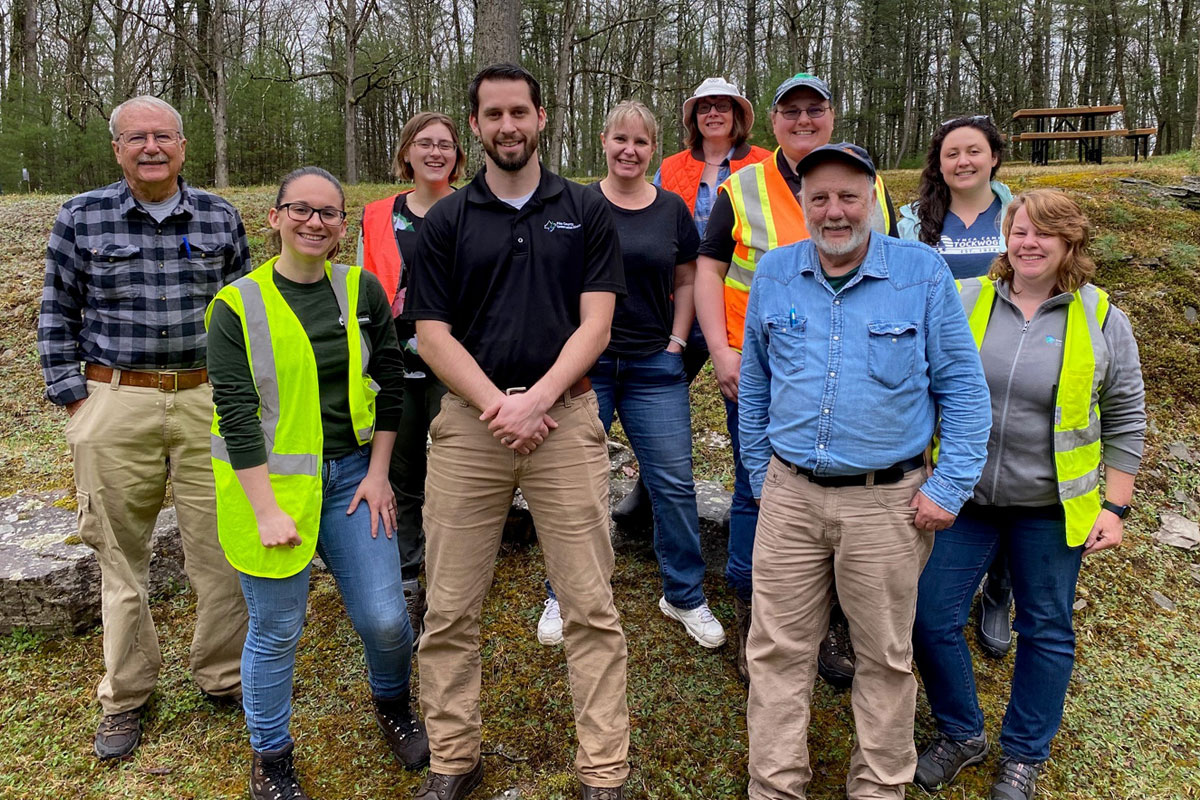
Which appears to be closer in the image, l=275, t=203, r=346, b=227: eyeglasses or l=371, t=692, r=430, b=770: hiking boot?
l=275, t=203, r=346, b=227: eyeglasses

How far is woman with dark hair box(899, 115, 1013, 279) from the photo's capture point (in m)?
3.22

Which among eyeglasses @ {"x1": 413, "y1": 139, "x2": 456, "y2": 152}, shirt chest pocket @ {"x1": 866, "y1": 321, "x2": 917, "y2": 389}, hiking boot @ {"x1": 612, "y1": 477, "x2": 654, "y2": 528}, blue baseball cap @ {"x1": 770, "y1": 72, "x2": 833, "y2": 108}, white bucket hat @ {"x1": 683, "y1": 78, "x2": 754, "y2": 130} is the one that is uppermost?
white bucket hat @ {"x1": 683, "y1": 78, "x2": 754, "y2": 130}

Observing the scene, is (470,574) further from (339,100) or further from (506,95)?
(339,100)

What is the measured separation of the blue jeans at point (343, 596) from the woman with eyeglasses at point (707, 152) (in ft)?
5.57

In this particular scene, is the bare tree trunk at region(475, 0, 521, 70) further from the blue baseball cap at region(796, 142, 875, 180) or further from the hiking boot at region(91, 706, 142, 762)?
the hiking boot at region(91, 706, 142, 762)

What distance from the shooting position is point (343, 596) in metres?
2.71

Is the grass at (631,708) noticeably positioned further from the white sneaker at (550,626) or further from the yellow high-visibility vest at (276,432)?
the yellow high-visibility vest at (276,432)

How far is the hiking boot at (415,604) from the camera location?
3.70 metres

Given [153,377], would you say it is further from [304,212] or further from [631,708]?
[631,708]

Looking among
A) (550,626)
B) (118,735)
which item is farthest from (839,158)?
(118,735)

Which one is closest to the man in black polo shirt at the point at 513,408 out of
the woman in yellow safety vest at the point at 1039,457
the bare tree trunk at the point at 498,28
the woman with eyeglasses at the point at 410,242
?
the woman with eyeglasses at the point at 410,242

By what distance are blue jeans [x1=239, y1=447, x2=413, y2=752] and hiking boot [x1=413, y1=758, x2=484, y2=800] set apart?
0.47 meters

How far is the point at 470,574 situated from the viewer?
8.62ft

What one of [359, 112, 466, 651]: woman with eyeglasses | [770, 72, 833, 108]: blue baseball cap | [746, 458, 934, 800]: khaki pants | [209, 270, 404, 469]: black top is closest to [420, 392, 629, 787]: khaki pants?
[209, 270, 404, 469]: black top
